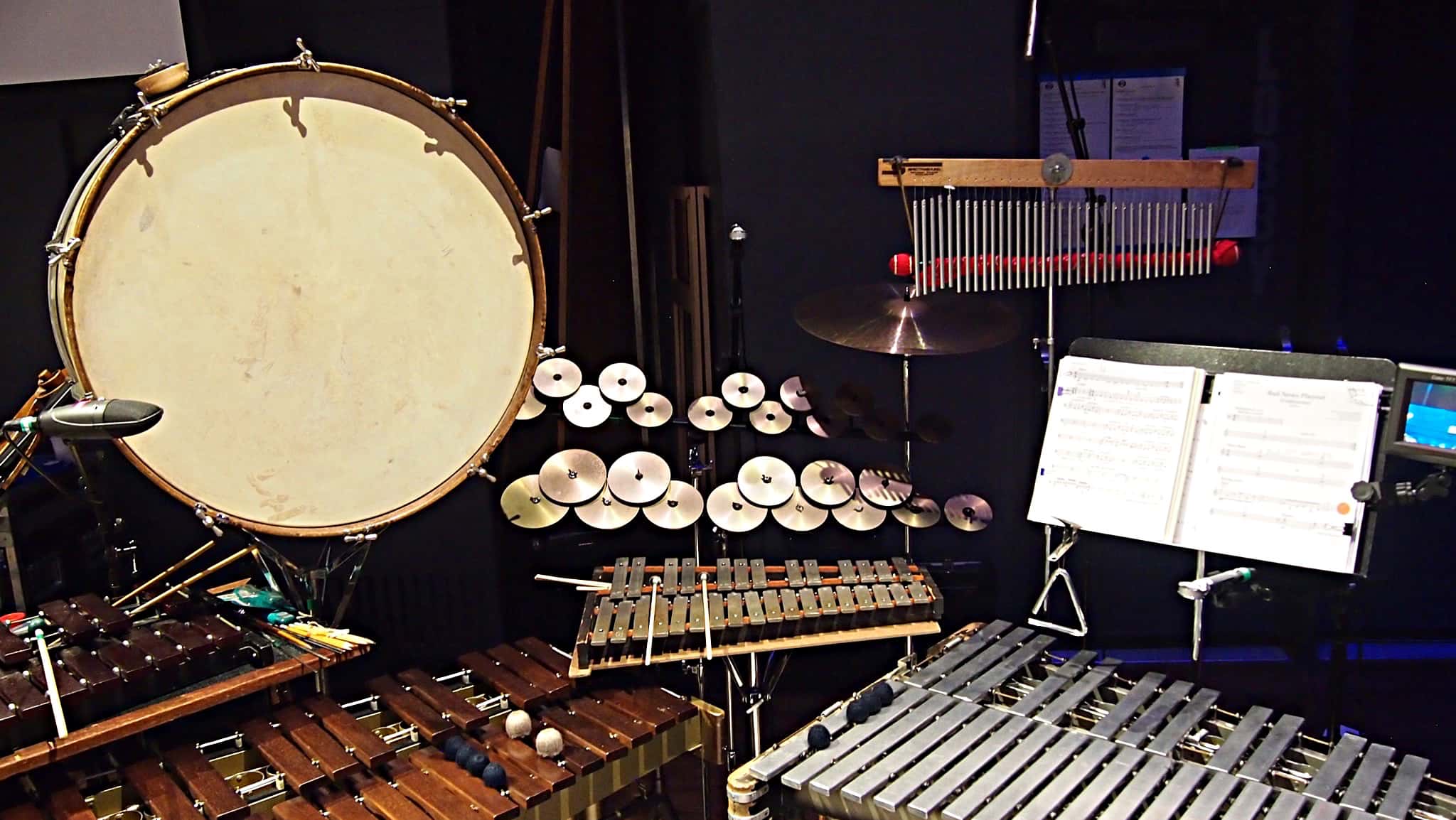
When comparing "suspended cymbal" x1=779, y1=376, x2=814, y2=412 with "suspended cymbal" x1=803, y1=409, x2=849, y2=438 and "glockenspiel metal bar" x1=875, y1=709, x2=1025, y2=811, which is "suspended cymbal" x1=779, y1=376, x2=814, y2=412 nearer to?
"suspended cymbal" x1=803, y1=409, x2=849, y2=438

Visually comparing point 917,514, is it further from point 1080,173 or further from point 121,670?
point 121,670

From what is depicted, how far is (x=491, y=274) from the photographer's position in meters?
2.83

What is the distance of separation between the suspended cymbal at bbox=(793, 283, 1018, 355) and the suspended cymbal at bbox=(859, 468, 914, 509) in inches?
16.4

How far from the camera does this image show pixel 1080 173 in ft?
9.96

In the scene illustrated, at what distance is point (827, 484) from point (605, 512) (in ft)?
2.15

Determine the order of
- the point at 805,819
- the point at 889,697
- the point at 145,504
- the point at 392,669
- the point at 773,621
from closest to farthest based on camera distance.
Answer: the point at 805,819, the point at 889,697, the point at 773,621, the point at 145,504, the point at 392,669

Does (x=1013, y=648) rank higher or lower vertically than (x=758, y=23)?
lower

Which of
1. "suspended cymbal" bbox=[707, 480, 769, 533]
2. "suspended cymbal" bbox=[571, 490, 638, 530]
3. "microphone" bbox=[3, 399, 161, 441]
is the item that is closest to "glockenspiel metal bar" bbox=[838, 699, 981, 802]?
"suspended cymbal" bbox=[707, 480, 769, 533]

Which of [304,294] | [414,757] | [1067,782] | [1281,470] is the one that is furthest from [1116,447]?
[304,294]

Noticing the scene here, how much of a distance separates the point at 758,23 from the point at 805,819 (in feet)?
7.43

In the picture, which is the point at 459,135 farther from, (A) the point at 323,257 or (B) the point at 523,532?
(B) the point at 523,532

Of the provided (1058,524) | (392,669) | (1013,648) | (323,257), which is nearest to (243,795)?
(392,669)

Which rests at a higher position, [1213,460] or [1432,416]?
[1432,416]

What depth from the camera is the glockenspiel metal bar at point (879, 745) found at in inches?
88.4
